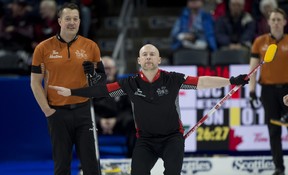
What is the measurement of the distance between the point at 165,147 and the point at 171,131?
0.17m

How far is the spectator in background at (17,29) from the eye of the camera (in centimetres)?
1086

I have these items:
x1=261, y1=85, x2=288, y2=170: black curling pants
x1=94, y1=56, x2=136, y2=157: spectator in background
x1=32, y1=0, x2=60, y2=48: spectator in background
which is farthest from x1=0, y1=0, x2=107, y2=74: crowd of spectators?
x1=261, y1=85, x2=288, y2=170: black curling pants

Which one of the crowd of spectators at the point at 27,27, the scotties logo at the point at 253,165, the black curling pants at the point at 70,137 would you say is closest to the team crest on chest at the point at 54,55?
the black curling pants at the point at 70,137

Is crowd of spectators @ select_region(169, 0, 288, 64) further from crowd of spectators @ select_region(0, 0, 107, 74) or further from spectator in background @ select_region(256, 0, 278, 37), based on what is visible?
crowd of spectators @ select_region(0, 0, 107, 74)

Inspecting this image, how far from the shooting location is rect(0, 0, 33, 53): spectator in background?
35.6 ft

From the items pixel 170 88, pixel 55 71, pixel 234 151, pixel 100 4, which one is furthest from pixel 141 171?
pixel 100 4

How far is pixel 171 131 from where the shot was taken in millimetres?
6406

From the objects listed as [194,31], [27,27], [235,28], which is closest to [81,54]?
[194,31]

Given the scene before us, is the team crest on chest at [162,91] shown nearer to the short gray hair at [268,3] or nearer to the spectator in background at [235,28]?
the spectator in background at [235,28]

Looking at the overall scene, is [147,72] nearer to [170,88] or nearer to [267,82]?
[170,88]

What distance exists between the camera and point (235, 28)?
1039 cm

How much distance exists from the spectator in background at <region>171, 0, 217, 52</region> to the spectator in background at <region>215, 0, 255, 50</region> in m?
0.13

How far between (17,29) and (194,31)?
9.52ft

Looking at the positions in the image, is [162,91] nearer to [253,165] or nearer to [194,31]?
[253,165]
